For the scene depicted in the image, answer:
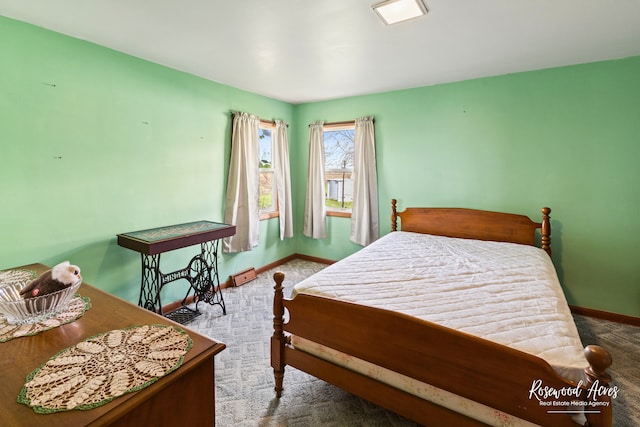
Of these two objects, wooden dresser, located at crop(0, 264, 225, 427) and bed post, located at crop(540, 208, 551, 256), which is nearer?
wooden dresser, located at crop(0, 264, 225, 427)

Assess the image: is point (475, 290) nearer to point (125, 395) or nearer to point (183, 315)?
point (125, 395)

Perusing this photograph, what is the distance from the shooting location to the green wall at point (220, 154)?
2080 mm

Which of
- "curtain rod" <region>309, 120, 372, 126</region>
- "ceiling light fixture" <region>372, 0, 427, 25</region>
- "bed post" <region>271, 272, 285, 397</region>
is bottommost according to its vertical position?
"bed post" <region>271, 272, 285, 397</region>

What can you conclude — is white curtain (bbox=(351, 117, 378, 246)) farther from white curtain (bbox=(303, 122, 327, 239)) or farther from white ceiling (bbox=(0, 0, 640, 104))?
white ceiling (bbox=(0, 0, 640, 104))

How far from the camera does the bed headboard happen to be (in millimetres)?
2938

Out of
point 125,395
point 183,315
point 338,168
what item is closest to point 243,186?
point 338,168

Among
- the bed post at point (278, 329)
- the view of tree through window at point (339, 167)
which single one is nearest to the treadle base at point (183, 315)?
the bed post at point (278, 329)

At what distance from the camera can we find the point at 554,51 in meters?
2.47

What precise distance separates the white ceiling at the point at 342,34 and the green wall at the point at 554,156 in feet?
0.80

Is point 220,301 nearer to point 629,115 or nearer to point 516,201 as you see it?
point 516,201

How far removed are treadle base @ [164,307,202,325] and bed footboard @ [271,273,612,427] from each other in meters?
1.39

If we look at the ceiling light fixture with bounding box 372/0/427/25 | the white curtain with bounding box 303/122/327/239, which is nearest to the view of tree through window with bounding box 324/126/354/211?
the white curtain with bounding box 303/122/327/239

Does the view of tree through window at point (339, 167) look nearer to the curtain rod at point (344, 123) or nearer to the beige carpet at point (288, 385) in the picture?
the curtain rod at point (344, 123)

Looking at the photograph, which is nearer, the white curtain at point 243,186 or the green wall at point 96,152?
the green wall at point 96,152
